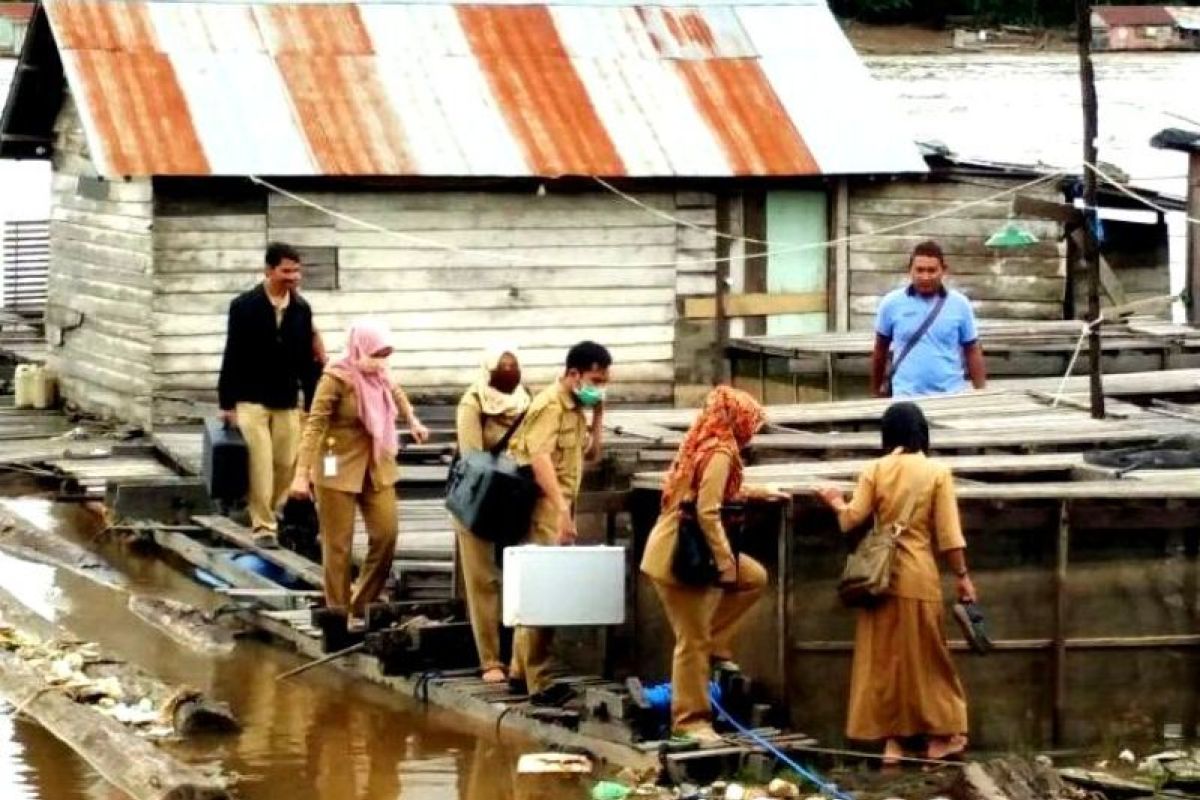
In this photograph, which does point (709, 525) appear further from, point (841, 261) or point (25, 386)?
point (25, 386)

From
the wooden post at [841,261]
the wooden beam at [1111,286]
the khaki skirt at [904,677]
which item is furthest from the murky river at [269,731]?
the wooden beam at [1111,286]

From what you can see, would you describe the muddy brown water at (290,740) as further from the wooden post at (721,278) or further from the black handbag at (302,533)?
the wooden post at (721,278)

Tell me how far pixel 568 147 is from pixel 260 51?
2.45m

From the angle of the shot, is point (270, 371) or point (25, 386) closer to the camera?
point (270, 371)

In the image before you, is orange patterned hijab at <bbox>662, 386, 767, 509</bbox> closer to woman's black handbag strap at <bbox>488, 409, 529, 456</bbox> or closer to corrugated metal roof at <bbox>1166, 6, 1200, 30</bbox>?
woman's black handbag strap at <bbox>488, 409, 529, 456</bbox>

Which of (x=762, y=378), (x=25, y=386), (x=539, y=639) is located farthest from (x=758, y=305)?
(x=539, y=639)

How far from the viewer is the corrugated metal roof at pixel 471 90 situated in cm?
2094

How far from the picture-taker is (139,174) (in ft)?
66.3

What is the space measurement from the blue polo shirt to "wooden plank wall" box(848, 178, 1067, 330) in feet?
22.9

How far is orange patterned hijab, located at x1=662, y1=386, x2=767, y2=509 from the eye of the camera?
439 inches

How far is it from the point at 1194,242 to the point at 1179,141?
2.91 feet

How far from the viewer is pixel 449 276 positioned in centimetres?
2156

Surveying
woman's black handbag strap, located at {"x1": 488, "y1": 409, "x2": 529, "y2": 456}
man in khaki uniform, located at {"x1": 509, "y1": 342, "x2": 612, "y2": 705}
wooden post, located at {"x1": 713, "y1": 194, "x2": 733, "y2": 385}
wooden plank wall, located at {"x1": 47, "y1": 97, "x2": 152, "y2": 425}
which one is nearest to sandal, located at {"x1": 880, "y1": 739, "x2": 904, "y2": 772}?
man in khaki uniform, located at {"x1": 509, "y1": 342, "x2": 612, "y2": 705}

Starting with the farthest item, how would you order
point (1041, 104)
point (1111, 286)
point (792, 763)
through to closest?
point (1041, 104)
point (1111, 286)
point (792, 763)
